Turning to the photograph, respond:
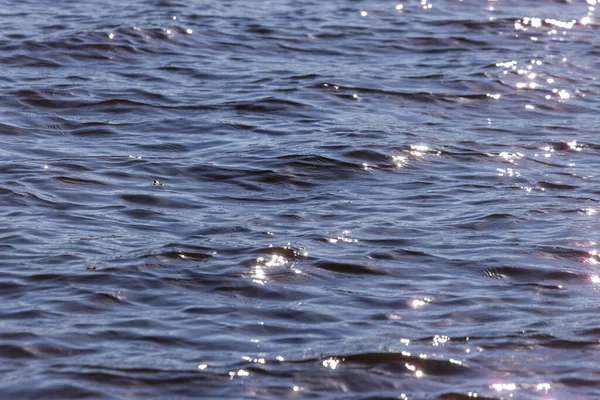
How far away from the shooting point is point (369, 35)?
508 inches

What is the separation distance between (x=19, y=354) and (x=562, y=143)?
5242 millimetres

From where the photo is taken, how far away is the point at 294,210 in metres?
7.38

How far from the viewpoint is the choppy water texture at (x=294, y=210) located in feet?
17.1

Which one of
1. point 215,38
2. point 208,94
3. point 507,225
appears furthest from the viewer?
point 215,38

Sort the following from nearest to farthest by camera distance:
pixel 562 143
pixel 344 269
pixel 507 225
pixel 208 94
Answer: pixel 344 269 < pixel 507 225 < pixel 562 143 < pixel 208 94

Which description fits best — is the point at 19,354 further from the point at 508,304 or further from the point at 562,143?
the point at 562,143

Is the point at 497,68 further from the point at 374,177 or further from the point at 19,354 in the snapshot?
the point at 19,354

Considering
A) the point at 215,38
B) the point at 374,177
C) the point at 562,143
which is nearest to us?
the point at 374,177

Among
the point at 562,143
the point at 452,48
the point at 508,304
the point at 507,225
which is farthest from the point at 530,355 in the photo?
the point at 452,48

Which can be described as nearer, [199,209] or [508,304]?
[508,304]

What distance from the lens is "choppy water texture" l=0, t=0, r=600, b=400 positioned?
205 inches

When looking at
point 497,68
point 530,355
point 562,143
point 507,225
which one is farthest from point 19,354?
point 497,68

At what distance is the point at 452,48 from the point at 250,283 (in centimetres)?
717

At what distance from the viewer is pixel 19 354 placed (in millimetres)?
5188
